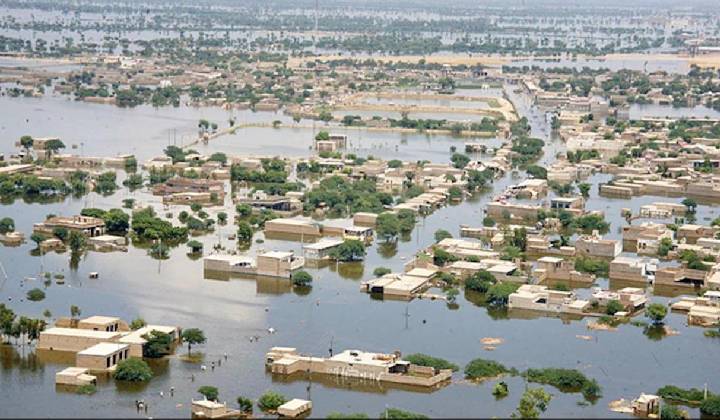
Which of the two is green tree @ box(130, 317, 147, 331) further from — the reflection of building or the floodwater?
the reflection of building

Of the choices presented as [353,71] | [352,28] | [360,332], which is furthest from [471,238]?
[352,28]

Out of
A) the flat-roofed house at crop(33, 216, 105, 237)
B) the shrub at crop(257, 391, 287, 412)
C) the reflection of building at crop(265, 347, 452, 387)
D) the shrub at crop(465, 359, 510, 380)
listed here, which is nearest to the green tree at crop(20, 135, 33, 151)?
the flat-roofed house at crop(33, 216, 105, 237)

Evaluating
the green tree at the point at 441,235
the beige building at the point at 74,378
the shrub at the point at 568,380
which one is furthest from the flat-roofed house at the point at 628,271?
the beige building at the point at 74,378

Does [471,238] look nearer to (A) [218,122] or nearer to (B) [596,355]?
(B) [596,355]

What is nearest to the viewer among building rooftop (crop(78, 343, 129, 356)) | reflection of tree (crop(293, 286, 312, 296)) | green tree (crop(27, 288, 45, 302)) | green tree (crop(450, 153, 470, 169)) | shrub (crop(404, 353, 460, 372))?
building rooftop (crop(78, 343, 129, 356))

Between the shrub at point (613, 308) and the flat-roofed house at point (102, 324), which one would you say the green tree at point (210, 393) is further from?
the shrub at point (613, 308)
